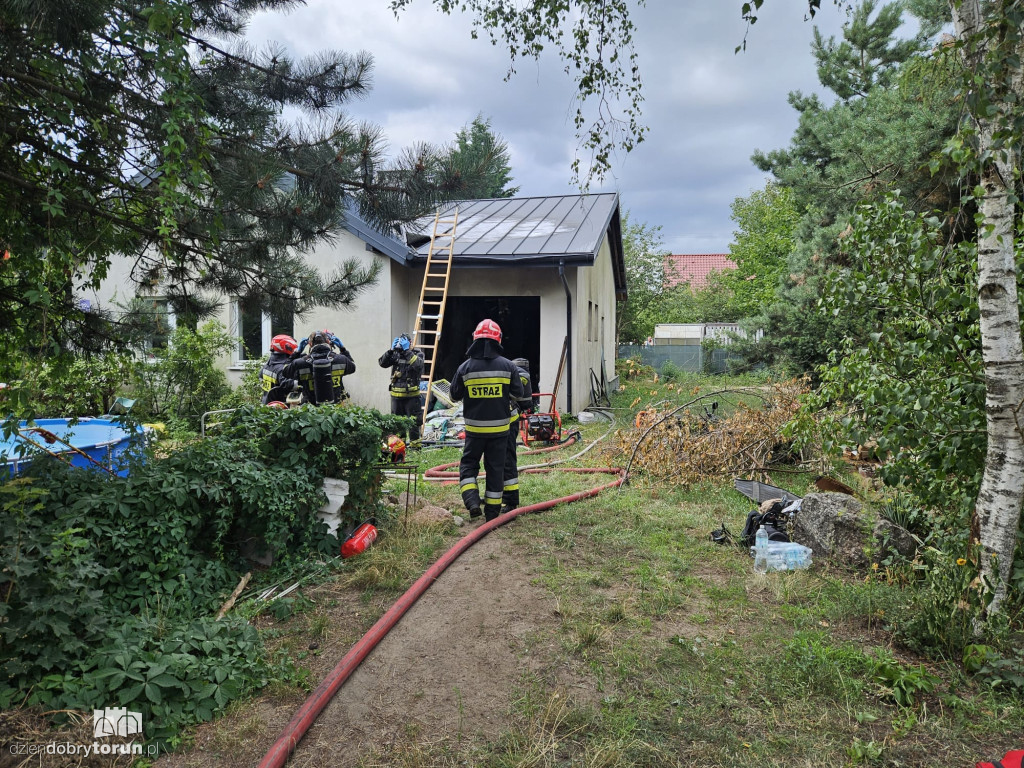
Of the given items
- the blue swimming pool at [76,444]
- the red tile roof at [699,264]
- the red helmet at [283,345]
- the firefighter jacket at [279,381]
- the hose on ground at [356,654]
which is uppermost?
the red tile roof at [699,264]

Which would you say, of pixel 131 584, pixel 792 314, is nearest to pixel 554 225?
pixel 792 314

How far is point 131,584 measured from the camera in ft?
11.5

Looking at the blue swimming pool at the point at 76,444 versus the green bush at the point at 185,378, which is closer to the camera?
the blue swimming pool at the point at 76,444

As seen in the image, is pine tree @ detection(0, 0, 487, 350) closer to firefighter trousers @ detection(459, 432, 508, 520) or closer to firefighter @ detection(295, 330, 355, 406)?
firefighter trousers @ detection(459, 432, 508, 520)

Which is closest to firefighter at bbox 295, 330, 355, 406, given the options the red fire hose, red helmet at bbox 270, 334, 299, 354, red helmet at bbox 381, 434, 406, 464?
red helmet at bbox 270, 334, 299, 354

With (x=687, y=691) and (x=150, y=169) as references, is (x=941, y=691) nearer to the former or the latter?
(x=687, y=691)

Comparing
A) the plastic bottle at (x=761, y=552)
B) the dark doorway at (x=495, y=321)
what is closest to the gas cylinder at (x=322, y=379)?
the plastic bottle at (x=761, y=552)

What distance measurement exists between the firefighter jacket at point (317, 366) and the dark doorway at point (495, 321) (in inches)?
253

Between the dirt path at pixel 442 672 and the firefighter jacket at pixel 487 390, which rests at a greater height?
the firefighter jacket at pixel 487 390

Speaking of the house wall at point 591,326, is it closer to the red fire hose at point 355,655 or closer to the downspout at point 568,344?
the downspout at point 568,344

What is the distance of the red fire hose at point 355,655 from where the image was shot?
273cm

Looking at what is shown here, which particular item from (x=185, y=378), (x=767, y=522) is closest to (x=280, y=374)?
(x=185, y=378)

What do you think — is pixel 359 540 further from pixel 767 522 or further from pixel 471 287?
pixel 471 287

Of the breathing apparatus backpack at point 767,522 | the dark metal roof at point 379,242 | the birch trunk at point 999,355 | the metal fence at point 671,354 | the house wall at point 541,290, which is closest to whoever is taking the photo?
the birch trunk at point 999,355
